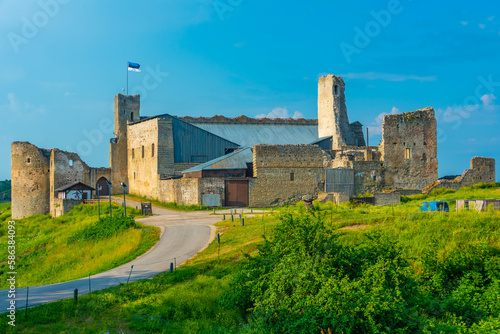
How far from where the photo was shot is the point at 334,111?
46.2 m

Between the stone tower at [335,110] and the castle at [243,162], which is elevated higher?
the stone tower at [335,110]

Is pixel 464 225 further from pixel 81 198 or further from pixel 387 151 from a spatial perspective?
pixel 81 198

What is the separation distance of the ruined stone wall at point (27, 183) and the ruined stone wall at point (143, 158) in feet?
30.6

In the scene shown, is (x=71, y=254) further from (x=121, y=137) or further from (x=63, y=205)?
(x=121, y=137)

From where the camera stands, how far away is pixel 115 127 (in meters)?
52.7

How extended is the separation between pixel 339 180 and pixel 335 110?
536 inches

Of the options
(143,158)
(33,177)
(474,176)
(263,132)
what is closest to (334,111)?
(263,132)

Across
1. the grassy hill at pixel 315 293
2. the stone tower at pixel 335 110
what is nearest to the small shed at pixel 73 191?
the stone tower at pixel 335 110

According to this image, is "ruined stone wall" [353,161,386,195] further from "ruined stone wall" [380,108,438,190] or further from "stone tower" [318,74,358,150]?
"stone tower" [318,74,358,150]

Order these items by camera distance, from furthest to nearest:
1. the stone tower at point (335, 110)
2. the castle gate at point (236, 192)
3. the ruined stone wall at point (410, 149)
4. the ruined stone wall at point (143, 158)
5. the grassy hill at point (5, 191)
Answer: the grassy hill at point (5, 191) → the stone tower at point (335, 110) → the ruined stone wall at point (143, 158) → the ruined stone wall at point (410, 149) → the castle gate at point (236, 192)

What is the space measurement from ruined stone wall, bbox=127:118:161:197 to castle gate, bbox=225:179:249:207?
1144cm

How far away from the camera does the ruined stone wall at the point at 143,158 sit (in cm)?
4328

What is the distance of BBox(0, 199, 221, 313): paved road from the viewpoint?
13.1m

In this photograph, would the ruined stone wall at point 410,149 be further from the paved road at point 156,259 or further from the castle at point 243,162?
the paved road at point 156,259
